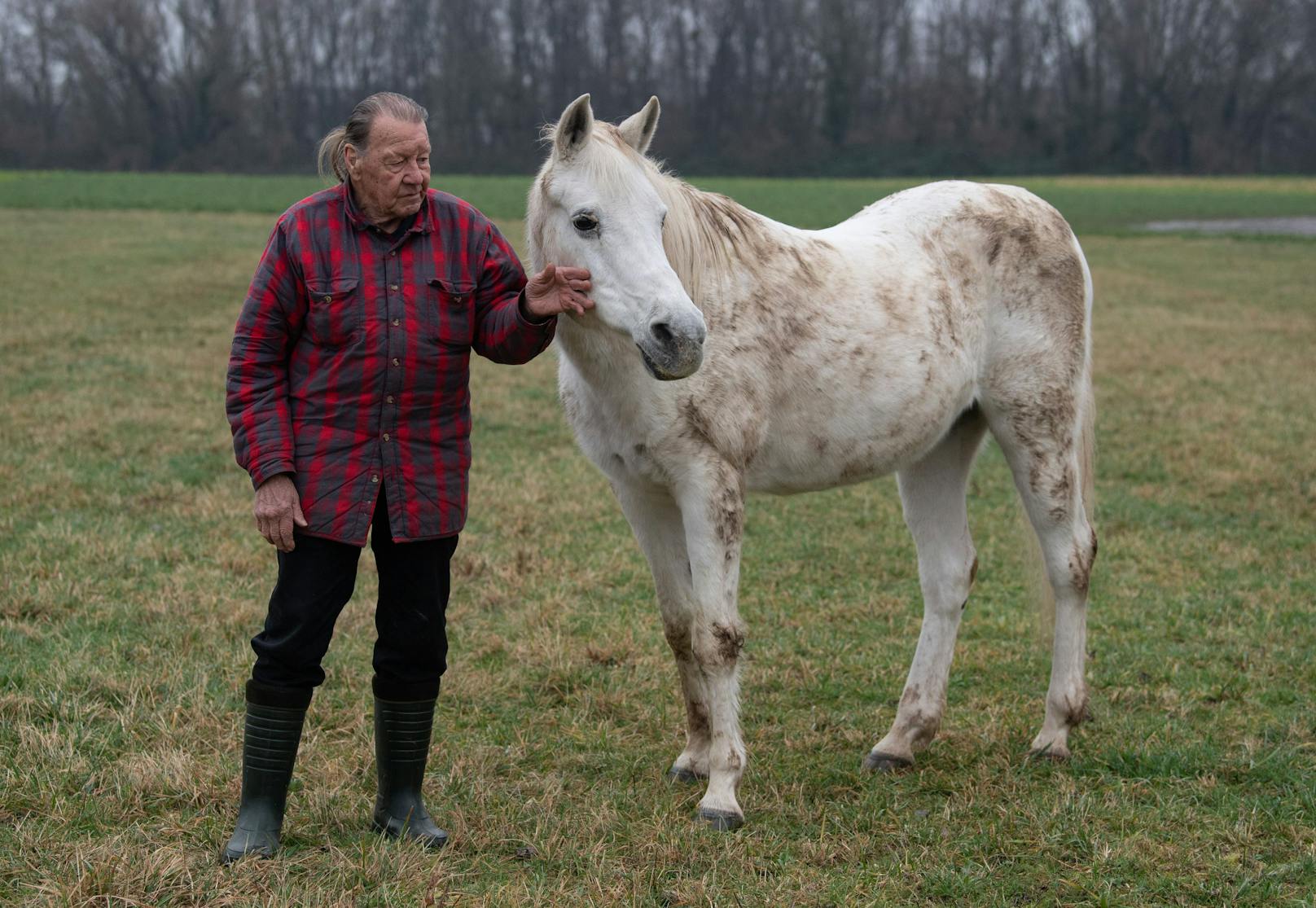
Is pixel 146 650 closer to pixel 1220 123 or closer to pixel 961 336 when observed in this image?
pixel 961 336

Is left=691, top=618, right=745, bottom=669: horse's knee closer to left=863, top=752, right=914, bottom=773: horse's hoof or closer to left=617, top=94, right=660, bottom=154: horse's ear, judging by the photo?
left=863, top=752, right=914, bottom=773: horse's hoof

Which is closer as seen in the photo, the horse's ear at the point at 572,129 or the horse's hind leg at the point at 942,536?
the horse's ear at the point at 572,129

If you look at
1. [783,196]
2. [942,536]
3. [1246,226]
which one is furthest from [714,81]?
[942,536]

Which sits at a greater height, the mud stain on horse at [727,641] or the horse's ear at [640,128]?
the horse's ear at [640,128]

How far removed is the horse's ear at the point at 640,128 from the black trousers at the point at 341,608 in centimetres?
120

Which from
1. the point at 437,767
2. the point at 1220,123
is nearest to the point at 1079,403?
the point at 437,767

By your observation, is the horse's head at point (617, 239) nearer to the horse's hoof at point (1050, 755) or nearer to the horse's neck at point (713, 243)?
the horse's neck at point (713, 243)

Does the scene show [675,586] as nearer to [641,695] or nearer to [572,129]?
[641,695]

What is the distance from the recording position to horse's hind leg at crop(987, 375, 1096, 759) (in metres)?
4.22

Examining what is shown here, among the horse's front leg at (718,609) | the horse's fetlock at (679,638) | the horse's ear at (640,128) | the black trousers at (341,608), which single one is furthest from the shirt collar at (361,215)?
the horse's fetlock at (679,638)

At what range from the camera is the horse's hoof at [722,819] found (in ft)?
11.4

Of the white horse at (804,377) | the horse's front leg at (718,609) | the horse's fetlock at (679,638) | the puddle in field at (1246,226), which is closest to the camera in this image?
the white horse at (804,377)

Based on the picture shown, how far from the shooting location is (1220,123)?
215ft

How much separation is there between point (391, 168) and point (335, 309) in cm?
38
